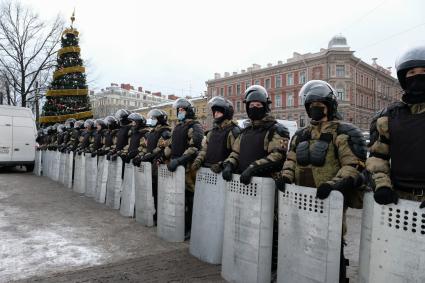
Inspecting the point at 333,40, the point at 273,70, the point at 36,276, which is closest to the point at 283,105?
the point at 273,70

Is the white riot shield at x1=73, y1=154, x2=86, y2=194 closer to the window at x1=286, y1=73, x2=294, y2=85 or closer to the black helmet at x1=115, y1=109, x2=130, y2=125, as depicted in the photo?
the black helmet at x1=115, y1=109, x2=130, y2=125

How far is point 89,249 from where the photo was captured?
205 inches

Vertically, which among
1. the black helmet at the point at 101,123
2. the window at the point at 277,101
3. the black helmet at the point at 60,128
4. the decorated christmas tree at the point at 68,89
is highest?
the window at the point at 277,101

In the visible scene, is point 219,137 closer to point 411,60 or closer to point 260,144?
point 260,144

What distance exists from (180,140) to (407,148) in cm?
412

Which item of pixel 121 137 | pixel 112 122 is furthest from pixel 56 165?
pixel 121 137

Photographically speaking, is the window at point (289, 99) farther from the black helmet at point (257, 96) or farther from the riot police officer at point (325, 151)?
the riot police officer at point (325, 151)

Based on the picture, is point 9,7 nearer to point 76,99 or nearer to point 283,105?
point 76,99

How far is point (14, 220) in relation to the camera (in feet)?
22.9

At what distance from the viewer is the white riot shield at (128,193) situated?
730 cm

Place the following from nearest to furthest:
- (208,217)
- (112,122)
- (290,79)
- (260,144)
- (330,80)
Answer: (260,144) → (208,217) → (112,122) → (330,80) → (290,79)

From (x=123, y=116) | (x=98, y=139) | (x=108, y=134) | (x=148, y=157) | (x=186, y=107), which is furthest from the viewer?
(x=98, y=139)

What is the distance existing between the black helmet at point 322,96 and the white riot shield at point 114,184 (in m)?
5.38

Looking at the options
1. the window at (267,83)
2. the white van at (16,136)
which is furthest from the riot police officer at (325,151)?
the window at (267,83)
